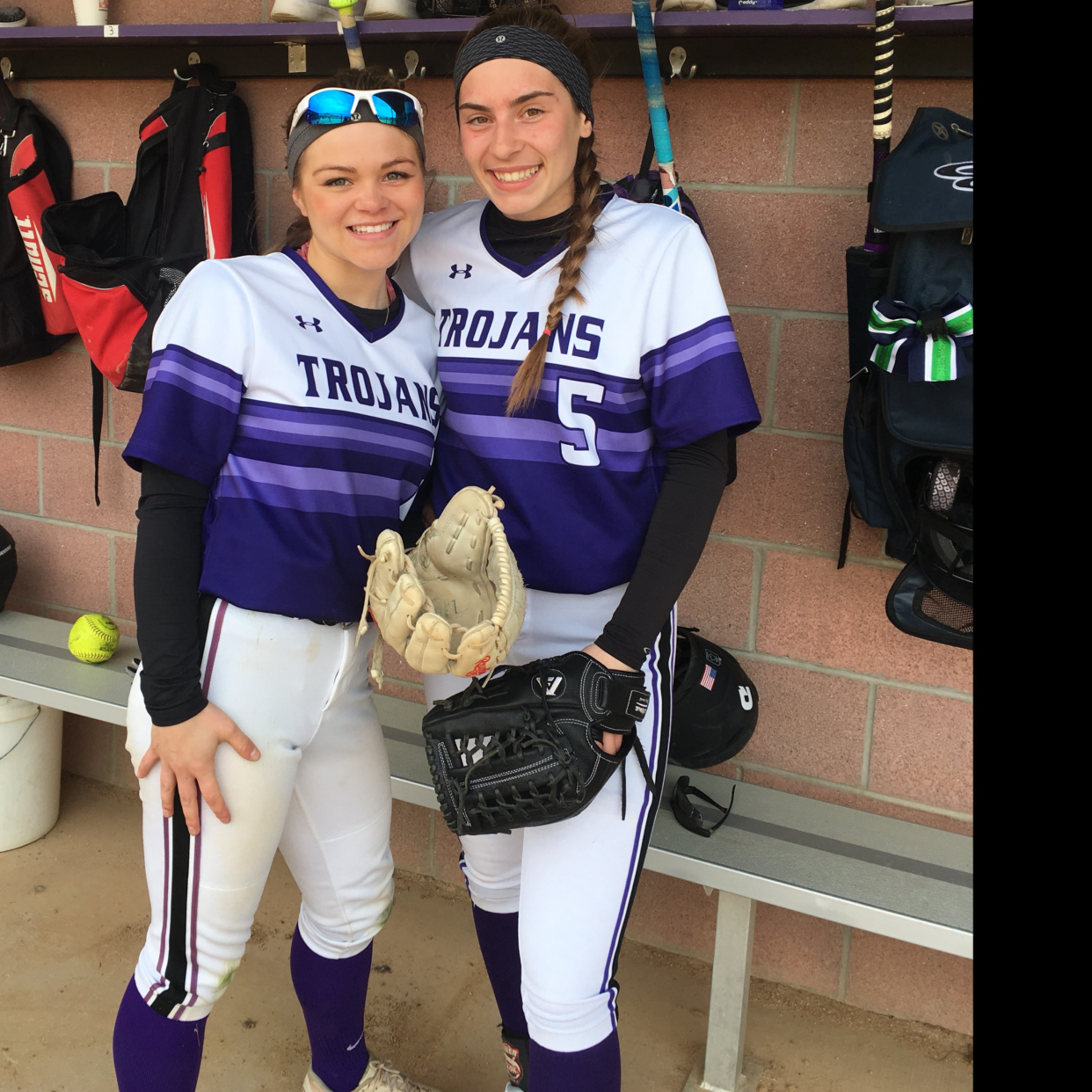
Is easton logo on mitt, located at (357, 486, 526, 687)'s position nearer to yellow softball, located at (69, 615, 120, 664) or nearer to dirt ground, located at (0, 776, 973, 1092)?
dirt ground, located at (0, 776, 973, 1092)

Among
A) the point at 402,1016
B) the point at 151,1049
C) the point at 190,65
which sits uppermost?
the point at 190,65

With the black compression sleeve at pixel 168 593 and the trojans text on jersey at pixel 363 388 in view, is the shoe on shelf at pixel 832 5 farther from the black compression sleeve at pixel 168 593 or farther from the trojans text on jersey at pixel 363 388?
the black compression sleeve at pixel 168 593

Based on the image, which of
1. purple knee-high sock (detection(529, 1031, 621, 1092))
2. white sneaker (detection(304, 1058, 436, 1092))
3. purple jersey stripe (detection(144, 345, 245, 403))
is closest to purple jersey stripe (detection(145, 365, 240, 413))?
purple jersey stripe (detection(144, 345, 245, 403))

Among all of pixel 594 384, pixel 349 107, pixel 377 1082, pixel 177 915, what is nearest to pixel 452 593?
pixel 594 384

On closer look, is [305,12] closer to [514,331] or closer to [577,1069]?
[514,331]

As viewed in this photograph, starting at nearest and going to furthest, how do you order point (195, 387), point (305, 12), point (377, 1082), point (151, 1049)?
point (195, 387), point (151, 1049), point (377, 1082), point (305, 12)

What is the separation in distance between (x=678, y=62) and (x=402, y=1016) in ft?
6.37

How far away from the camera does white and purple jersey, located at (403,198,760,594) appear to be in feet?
4.36

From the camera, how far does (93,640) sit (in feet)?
8.09

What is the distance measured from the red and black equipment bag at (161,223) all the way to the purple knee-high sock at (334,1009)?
4.31 ft

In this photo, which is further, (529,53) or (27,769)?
(27,769)
